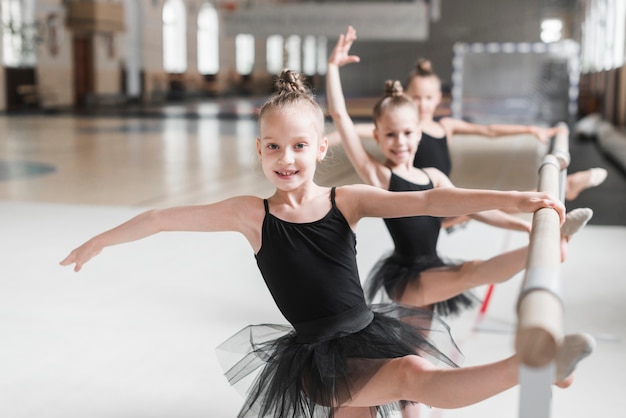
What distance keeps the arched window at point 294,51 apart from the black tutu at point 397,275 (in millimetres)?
14980

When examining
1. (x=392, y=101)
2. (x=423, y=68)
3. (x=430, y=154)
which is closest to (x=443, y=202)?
(x=392, y=101)

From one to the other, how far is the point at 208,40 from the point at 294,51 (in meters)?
4.03

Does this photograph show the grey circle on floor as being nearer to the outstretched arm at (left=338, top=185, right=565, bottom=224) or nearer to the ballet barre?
the outstretched arm at (left=338, top=185, right=565, bottom=224)

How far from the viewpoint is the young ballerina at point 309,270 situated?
172 cm

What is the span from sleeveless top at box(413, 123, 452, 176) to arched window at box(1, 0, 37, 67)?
14.8 metres

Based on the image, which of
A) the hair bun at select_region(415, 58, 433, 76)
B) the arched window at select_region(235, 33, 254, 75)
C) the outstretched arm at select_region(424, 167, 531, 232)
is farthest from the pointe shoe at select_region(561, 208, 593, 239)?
the arched window at select_region(235, 33, 254, 75)

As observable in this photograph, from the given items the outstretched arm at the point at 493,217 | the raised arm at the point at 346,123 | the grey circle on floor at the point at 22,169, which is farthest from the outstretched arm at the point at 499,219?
the grey circle on floor at the point at 22,169

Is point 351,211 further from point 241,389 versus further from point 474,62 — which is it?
point 474,62

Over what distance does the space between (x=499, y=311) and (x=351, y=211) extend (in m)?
1.68

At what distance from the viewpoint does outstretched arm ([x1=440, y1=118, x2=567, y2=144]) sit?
3.20 metres

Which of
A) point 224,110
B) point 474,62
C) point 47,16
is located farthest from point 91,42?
point 474,62

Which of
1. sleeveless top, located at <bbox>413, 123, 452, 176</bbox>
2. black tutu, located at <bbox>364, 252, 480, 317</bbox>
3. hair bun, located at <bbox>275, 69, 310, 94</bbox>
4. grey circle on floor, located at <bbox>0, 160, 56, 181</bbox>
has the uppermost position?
hair bun, located at <bbox>275, 69, 310, 94</bbox>

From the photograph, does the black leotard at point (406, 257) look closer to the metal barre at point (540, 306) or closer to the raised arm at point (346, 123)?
the raised arm at point (346, 123)

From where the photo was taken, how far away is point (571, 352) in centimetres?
110
